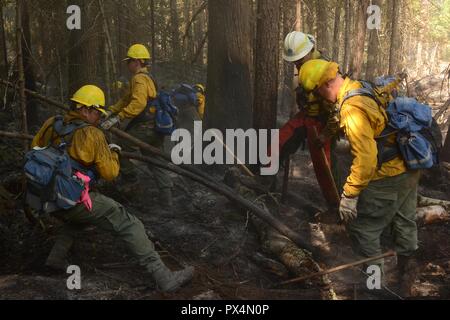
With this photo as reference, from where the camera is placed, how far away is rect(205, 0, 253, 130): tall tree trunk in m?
7.38

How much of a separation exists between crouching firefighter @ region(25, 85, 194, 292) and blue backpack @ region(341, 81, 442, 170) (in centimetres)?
231

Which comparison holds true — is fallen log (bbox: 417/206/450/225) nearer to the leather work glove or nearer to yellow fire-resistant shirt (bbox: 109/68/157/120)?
the leather work glove

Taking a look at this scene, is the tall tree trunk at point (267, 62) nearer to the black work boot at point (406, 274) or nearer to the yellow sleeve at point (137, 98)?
the yellow sleeve at point (137, 98)

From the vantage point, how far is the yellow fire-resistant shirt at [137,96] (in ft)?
19.9

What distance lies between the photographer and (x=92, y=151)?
395 cm

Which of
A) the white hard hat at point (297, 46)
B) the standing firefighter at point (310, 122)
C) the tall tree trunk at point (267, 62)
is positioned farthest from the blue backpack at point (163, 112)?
the white hard hat at point (297, 46)

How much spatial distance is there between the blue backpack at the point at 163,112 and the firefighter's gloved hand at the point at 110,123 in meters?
0.76

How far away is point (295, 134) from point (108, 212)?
3.05m

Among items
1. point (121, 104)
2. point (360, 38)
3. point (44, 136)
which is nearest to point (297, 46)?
point (121, 104)

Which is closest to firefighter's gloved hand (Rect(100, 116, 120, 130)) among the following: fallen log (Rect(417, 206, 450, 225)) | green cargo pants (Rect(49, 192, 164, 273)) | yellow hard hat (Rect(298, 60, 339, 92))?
green cargo pants (Rect(49, 192, 164, 273))

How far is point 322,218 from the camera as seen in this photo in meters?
6.07
